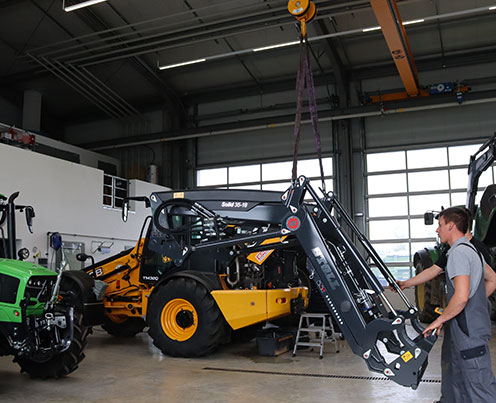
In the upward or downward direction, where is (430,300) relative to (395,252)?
downward

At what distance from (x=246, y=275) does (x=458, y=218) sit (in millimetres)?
4372

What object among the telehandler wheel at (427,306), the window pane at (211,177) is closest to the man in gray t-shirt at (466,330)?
the telehandler wheel at (427,306)

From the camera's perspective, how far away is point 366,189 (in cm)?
1709

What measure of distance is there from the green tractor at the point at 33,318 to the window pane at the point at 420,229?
41.3ft

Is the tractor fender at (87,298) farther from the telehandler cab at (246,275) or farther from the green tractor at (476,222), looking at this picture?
the green tractor at (476,222)

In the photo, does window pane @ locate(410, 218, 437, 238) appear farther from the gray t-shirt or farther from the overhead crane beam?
the gray t-shirt

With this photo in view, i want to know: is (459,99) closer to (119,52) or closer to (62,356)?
(119,52)

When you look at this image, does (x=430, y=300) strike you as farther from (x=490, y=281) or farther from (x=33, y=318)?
(x=33, y=318)

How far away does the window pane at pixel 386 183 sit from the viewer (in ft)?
54.9

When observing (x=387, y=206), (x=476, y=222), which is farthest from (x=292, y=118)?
(x=476, y=222)

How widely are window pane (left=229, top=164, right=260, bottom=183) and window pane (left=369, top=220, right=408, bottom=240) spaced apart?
4.27m

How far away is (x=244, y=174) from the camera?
739 inches

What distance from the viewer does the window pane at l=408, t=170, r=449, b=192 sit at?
16250mm

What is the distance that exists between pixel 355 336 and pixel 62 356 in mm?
3133
